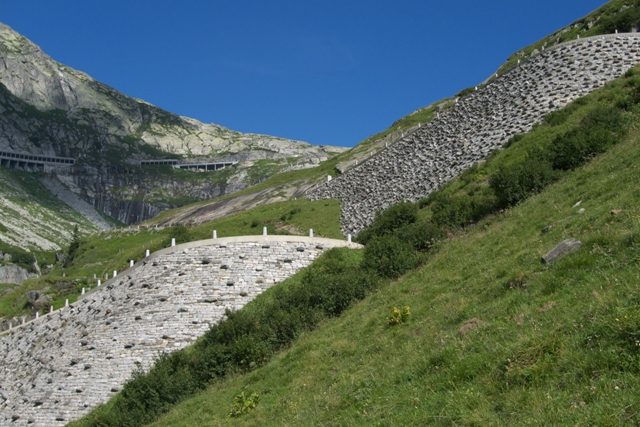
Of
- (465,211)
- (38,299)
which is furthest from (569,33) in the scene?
(38,299)

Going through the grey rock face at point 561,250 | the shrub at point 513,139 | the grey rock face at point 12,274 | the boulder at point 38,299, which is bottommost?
the grey rock face at point 561,250

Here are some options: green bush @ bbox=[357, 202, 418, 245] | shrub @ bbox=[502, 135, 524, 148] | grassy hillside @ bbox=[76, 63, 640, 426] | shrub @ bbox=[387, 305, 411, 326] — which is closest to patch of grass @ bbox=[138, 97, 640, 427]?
grassy hillside @ bbox=[76, 63, 640, 426]

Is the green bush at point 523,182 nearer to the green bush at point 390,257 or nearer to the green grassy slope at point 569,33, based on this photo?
the green bush at point 390,257

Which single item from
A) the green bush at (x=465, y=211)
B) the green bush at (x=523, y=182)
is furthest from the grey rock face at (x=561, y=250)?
the green bush at (x=465, y=211)

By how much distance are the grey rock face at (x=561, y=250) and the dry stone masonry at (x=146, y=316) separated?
52.9 feet

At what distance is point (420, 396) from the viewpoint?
10.1m

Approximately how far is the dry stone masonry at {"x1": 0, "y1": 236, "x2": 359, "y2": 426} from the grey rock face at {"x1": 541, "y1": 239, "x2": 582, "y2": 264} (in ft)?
52.9

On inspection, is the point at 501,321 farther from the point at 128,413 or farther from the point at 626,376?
the point at 128,413

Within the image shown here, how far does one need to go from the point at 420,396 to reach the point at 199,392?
38.0 ft

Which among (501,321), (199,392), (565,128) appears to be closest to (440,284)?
(501,321)

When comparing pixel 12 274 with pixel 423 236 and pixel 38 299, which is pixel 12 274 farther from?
pixel 423 236

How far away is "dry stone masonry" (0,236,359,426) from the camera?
26.6 meters

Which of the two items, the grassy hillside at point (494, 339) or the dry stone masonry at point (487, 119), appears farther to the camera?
the dry stone masonry at point (487, 119)

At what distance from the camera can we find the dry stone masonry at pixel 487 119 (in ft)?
143
